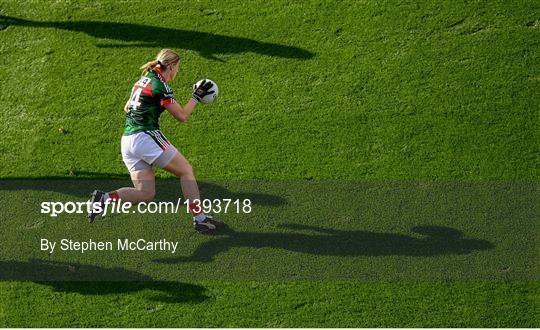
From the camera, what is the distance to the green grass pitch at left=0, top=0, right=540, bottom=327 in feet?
31.6

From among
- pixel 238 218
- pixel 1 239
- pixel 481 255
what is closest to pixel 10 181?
pixel 1 239

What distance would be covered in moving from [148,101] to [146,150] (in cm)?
51

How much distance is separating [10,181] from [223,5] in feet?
12.6

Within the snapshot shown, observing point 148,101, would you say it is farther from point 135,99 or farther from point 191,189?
point 191,189

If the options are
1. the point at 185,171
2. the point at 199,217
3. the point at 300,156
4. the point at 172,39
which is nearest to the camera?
the point at 185,171

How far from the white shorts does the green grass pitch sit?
2.74ft

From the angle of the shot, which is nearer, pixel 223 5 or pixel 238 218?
pixel 238 218

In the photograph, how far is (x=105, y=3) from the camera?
13.2 metres

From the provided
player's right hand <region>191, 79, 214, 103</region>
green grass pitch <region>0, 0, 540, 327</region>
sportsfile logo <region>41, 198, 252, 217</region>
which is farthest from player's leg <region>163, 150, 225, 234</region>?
player's right hand <region>191, 79, 214, 103</region>

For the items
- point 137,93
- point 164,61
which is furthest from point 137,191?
point 164,61

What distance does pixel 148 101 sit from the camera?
10000 millimetres

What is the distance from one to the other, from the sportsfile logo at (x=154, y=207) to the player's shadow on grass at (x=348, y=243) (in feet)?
1.32

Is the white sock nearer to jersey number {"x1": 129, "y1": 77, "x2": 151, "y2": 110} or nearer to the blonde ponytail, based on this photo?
jersey number {"x1": 129, "y1": 77, "x2": 151, "y2": 110}

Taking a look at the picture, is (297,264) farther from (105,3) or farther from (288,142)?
(105,3)
